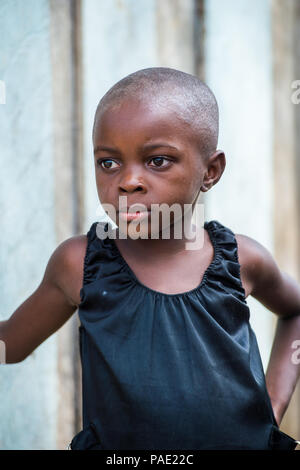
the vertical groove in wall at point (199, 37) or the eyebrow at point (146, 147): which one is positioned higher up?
the vertical groove in wall at point (199, 37)

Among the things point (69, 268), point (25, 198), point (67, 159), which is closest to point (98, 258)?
point (69, 268)

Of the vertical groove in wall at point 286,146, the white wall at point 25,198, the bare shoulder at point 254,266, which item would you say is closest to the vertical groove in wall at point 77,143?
the white wall at point 25,198

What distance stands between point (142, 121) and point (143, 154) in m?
0.06

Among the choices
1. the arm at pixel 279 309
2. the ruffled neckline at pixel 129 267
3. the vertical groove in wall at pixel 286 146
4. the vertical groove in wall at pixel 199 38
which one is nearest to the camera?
the ruffled neckline at pixel 129 267

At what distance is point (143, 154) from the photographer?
3.47 ft

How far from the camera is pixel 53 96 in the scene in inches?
63.2

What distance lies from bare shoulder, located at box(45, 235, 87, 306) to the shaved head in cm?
26

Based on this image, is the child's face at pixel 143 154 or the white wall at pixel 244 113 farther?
the white wall at pixel 244 113

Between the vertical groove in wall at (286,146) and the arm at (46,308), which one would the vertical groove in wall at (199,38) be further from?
the arm at (46,308)

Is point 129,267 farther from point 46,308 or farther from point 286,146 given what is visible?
point 286,146

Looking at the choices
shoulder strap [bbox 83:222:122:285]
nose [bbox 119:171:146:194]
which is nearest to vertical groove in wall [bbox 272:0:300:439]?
shoulder strap [bbox 83:222:122:285]

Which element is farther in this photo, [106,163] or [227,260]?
[227,260]

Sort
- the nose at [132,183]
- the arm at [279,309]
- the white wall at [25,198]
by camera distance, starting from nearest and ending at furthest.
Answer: the nose at [132,183], the arm at [279,309], the white wall at [25,198]

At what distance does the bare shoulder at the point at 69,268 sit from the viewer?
1.19 metres
